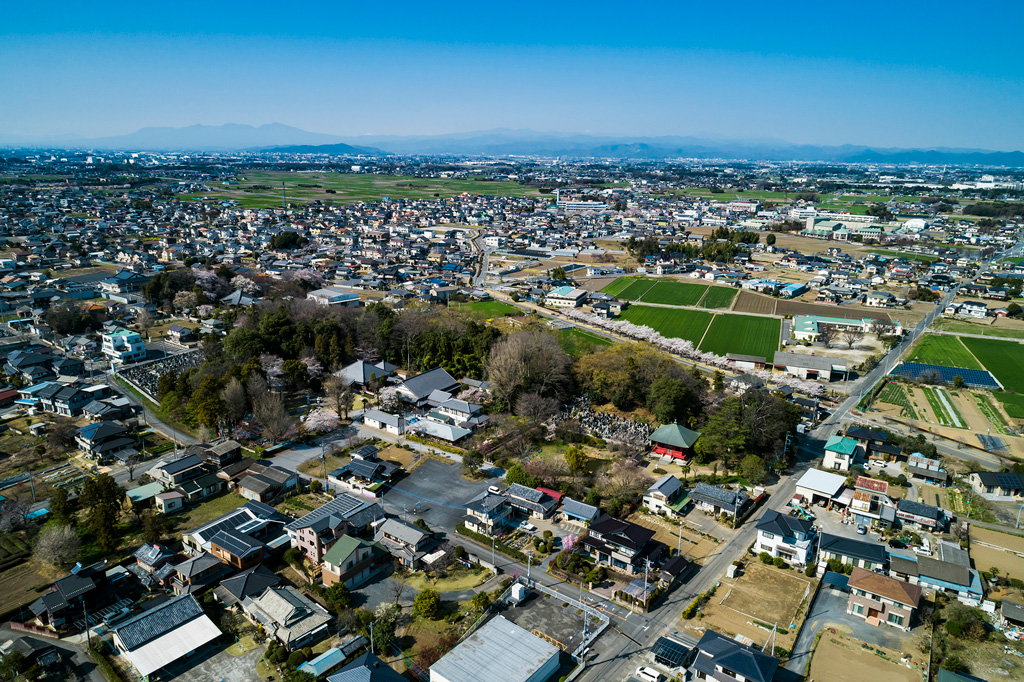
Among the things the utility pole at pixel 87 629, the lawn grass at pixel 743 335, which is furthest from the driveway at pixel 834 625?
the lawn grass at pixel 743 335

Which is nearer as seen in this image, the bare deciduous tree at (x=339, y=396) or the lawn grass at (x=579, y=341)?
the bare deciduous tree at (x=339, y=396)

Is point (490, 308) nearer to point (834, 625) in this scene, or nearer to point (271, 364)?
point (271, 364)

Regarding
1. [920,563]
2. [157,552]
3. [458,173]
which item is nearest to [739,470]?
[920,563]

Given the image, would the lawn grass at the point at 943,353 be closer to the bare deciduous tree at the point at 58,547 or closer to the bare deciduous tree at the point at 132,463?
the bare deciduous tree at the point at 132,463

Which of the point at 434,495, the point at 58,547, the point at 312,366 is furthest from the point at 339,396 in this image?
the point at 58,547

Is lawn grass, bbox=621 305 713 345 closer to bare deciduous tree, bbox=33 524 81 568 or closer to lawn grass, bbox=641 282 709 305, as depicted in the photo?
lawn grass, bbox=641 282 709 305

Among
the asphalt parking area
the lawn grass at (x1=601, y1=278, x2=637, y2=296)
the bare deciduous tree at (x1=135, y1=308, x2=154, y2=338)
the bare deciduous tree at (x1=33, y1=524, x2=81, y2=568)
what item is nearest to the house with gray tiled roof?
A: the bare deciduous tree at (x1=33, y1=524, x2=81, y2=568)
